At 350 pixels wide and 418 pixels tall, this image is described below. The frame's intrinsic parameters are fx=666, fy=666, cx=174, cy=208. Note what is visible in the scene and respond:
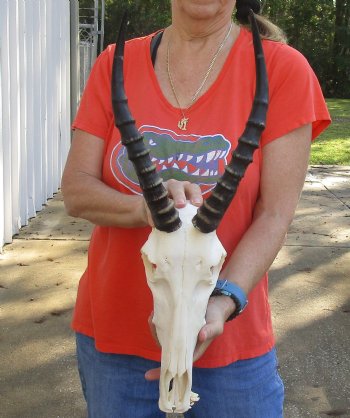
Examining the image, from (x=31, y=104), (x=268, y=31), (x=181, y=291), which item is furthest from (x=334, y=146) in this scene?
(x=181, y=291)

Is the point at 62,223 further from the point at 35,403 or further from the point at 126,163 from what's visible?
the point at 126,163

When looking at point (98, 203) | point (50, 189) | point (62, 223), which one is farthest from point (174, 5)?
point (50, 189)

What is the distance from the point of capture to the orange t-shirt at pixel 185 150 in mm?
2068

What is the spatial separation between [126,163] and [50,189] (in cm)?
680

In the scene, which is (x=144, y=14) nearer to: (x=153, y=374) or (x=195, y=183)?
(x=195, y=183)

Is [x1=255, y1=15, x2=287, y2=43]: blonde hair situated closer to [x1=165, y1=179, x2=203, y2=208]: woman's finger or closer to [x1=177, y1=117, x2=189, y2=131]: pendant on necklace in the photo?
[x1=177, y1=117, x2=189, y2=131]: pendant on necklace

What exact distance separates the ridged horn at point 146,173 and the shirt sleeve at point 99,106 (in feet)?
1.18

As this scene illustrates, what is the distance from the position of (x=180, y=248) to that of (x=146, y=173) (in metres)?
0.24

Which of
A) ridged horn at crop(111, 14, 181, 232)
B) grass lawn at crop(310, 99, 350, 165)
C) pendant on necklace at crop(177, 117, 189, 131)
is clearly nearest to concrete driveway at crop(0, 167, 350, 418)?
pendant on necklace at crop(177, 117, 189, 131)

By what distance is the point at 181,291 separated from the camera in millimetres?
1851

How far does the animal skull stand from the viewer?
1.83 m

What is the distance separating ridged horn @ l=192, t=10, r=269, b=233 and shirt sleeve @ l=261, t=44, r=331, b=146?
8.5 inches

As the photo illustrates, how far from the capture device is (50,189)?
8.78 m

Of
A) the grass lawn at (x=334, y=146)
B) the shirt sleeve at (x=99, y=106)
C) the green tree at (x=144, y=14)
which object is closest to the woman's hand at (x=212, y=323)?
the shirt sleeve at (x=99, y=106)
